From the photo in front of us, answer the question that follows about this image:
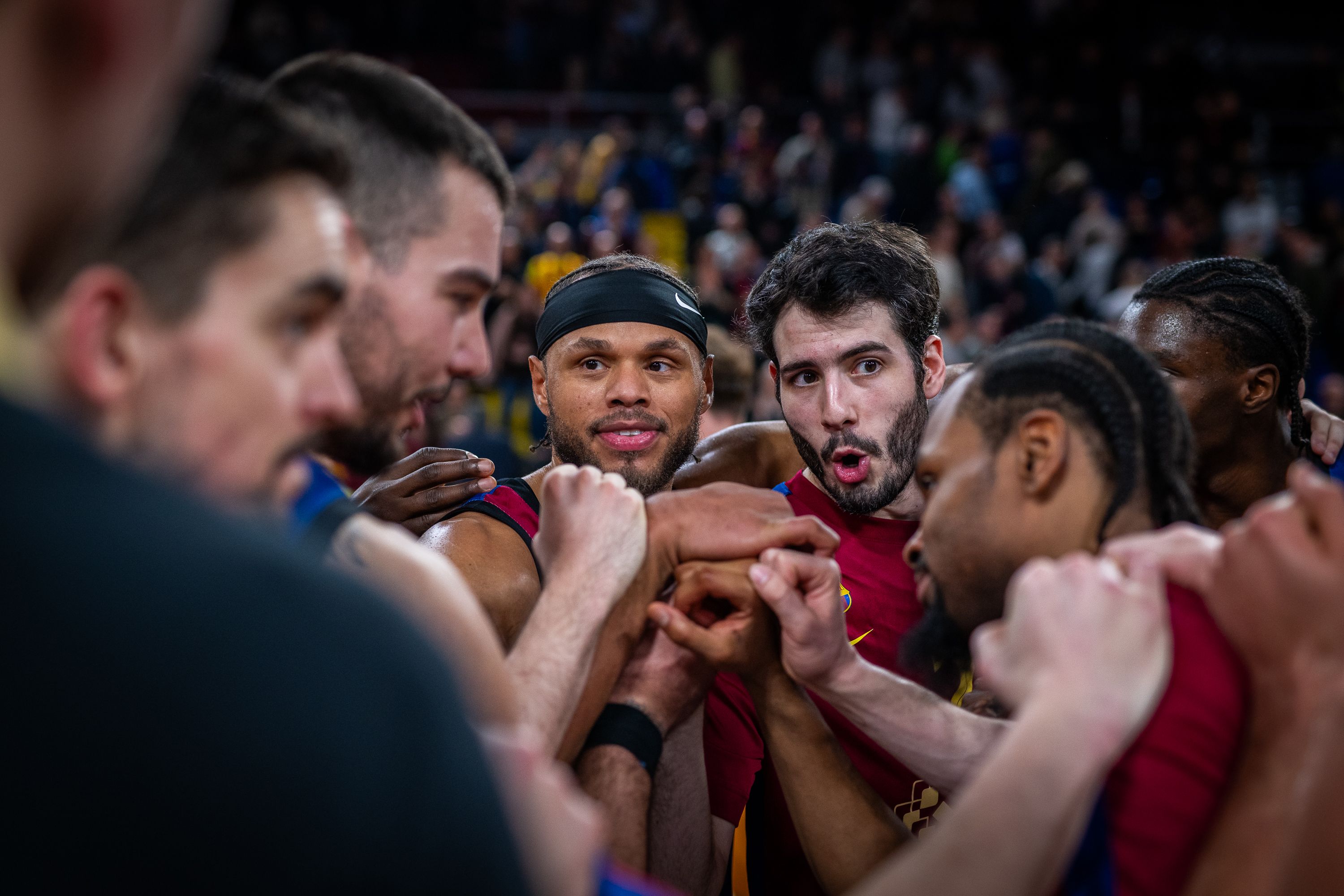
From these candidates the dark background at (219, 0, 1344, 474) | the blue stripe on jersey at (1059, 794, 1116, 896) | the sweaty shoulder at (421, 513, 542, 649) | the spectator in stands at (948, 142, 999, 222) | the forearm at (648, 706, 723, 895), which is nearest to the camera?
the blue stripe on jersey at (1059, 794, 1116, 896)

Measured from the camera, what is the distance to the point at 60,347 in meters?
1.06

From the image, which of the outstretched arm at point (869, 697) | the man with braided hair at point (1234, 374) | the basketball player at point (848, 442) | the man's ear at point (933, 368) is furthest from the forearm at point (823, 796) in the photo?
the man with braided hair at point (1234, 374)

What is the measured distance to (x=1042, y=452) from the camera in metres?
1.96

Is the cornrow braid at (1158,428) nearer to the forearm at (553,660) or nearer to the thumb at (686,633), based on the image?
the thumb at (686,633)

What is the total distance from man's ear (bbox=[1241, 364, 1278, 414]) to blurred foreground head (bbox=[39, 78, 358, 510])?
3211 mm

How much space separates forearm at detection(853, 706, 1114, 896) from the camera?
127cm

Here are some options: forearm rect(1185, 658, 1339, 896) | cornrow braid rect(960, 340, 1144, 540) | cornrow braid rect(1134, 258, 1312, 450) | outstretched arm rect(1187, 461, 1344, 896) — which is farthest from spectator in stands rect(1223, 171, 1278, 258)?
forearm rect(1185, 658, 1339, 896)

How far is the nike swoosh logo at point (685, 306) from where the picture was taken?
364cm

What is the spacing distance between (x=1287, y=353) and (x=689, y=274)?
9.85m

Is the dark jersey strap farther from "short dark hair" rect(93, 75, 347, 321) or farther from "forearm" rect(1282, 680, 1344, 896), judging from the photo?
"forearm" rect(1282, 680, 1344, 896)

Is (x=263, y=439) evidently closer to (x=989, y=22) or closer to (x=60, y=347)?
(x=60, y=347)

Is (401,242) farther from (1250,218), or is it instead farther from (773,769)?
(1250,218)

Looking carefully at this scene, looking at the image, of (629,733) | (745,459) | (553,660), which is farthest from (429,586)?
(745,459)

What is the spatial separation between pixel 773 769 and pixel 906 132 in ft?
47.8
